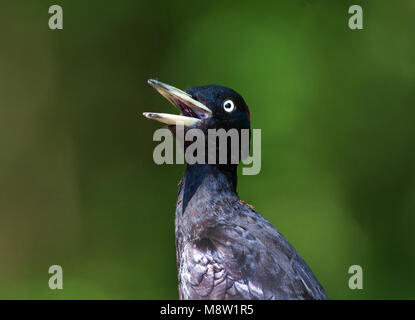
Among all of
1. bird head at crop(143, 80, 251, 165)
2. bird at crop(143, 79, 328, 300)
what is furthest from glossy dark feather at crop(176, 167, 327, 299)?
bird head at crop(143, 80, 251, 165)

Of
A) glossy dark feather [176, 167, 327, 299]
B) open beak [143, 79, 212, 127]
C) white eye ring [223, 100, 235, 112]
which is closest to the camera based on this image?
glossy dark feather [176, 167, 327, 299]

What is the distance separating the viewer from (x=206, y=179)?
3.40 m

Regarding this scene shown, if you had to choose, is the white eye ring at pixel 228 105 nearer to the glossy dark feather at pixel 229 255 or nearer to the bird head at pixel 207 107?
the bird head at pixel 207 107

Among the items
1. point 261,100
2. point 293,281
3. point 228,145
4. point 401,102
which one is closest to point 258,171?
point 261,100

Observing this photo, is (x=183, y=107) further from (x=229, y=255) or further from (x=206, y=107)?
(x=229, y=255)

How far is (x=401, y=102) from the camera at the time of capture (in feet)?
22.3

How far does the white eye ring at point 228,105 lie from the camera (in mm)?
3375

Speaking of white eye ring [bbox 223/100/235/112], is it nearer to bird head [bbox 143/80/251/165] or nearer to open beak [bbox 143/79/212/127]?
bird head [bbox 143/80/251/165]

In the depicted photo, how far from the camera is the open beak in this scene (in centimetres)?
319

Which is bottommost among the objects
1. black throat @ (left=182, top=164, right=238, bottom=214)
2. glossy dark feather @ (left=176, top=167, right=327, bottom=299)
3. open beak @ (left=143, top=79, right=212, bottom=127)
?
glossy dark feather @ (left=176, top=167, right=327, bottom=299)

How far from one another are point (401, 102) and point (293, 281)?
4544 mm

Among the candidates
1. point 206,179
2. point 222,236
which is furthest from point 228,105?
point 222,236

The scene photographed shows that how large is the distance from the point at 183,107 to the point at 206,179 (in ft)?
1.58

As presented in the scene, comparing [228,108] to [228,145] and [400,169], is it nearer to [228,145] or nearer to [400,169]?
[228,145]
